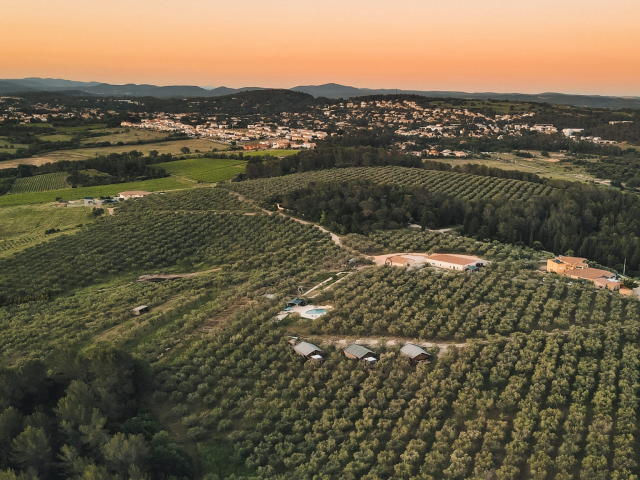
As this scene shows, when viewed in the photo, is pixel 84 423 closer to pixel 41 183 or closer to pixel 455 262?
pixel 455 262

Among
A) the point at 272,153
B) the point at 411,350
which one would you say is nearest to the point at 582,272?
the point at 411,350

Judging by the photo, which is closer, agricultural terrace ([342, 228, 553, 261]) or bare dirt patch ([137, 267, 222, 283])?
bare dirt patch ([137, 267, 222, 283])

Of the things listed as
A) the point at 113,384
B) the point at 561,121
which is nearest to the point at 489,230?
the point at 113,384

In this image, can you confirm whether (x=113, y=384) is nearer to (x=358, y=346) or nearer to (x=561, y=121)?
(x=358, y=346)

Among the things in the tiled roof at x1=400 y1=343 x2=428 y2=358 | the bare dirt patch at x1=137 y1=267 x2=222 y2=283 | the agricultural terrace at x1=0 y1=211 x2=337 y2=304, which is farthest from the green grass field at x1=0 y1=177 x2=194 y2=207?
the tiled roof at x1=400 y1=343 x2=428 y2=358

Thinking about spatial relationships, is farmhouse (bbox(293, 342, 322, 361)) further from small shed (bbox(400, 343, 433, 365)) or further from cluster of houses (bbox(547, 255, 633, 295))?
cluster of houses (bbox(547, 255, 633, 295))

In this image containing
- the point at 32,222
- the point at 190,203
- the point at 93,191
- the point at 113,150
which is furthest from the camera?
the point at 113,150

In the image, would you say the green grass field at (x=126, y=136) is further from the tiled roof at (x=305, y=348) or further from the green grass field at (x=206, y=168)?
the tiled roof at (x=305, y=348)
